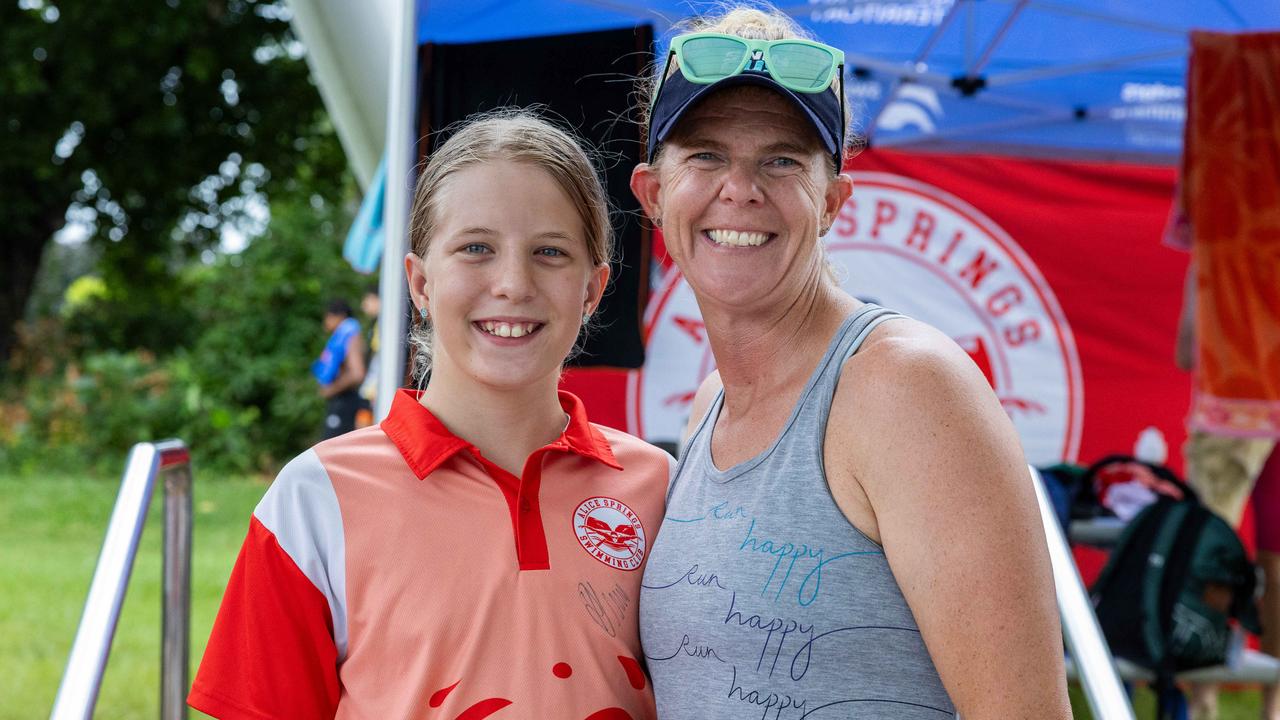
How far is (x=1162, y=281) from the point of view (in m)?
6.15

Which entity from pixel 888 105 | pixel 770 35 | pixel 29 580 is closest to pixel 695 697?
pixel 770 35

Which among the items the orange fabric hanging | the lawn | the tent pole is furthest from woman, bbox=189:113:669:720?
the orange fabric hanging

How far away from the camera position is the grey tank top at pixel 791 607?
55.4 inches

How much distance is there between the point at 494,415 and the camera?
1.70 metres

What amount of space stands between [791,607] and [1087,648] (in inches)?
43.3

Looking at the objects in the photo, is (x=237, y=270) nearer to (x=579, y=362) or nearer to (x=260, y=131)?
(x=260, y=131)

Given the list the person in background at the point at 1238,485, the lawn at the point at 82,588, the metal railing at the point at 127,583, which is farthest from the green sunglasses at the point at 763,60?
the person in background at the point at 1238,485

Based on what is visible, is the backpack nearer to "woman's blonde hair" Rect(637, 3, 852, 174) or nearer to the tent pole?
the tent pole

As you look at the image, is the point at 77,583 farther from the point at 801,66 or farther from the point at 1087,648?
the point at 801,66

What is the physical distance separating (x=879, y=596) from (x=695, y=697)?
0.91ft

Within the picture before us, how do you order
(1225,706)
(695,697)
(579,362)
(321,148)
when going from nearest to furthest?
(695,697) < (579,362) < (1225,706) < (321,148)

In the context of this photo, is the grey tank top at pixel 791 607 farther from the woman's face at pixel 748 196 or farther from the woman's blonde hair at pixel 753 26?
the woman's blonde hair at pixel 753 26

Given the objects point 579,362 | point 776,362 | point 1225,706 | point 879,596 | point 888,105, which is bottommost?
point 1225,706

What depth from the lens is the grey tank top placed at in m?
1.41
